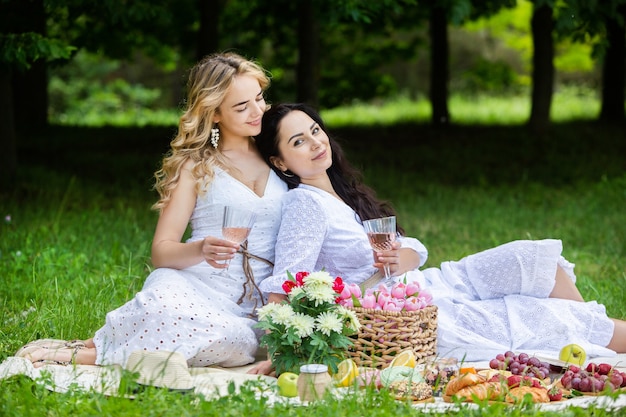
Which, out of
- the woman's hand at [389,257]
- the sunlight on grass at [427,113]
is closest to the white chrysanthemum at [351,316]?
the woman's hand at [389,257]

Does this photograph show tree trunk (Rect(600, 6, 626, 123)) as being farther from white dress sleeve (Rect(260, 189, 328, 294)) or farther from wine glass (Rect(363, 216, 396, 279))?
wine glass (Rect(363, 216, 396, 279))

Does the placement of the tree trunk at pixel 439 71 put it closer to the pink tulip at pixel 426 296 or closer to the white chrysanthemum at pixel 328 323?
the pink tulip at pixel 426 296

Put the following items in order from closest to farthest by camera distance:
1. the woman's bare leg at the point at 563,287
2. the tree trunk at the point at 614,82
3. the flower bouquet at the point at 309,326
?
1. the flower bouquet at the point at 309,326
2. the woman's bare leg at the point at 563,287
3. the tree trunk at the point at 614,82

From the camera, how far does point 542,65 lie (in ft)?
38.8

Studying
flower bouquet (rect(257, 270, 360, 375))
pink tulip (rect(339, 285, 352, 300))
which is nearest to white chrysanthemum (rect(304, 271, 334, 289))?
flower bouquet (rect(257, 270, 360, 375))

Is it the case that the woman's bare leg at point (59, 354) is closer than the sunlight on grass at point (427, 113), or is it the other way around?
the woman's bare leg at point (59, 354)

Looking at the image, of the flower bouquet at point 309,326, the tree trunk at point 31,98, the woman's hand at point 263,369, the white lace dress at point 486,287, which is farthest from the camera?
the tree trunk at point 31,98

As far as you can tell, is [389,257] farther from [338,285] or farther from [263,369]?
[263,369]

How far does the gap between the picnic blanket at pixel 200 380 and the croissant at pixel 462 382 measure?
2.4 inches

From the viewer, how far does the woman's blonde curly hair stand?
15.1 feet

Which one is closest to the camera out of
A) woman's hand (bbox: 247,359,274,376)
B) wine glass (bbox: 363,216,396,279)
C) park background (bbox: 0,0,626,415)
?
wine glass (bbox: 363,216,396,279)

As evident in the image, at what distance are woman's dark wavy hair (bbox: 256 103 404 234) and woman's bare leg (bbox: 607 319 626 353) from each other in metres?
1.18

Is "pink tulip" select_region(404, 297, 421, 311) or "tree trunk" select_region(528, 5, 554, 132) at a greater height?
"tree trunk" select_region(528, 5, 554, 132)

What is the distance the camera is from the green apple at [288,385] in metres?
3.68
